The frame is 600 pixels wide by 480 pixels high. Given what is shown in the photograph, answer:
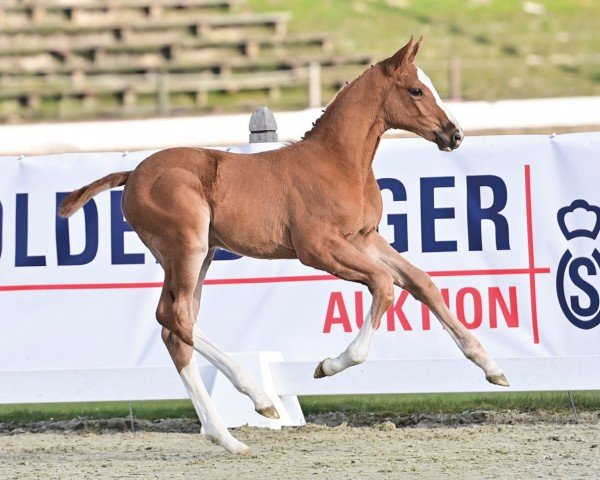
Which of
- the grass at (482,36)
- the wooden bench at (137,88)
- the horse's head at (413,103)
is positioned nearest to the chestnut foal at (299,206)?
the horse's head at (413,103)

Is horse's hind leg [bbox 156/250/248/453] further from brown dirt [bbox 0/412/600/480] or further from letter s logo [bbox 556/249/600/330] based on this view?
letter s logo [bbox 556/249/600/330]

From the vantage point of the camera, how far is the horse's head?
5277 millimetres

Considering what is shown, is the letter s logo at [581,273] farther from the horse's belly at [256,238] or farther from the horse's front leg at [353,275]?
the horse's belly at [256,238]

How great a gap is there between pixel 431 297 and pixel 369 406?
221cm

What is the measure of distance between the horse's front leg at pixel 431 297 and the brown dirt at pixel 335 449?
423mm

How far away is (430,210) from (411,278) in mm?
A: 1890

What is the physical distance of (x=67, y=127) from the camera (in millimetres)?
13273

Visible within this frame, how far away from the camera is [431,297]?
17.8ft

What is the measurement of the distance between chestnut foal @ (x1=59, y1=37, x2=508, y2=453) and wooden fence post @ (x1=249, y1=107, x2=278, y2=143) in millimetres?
1940

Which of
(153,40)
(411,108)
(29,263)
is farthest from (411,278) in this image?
(153,40)

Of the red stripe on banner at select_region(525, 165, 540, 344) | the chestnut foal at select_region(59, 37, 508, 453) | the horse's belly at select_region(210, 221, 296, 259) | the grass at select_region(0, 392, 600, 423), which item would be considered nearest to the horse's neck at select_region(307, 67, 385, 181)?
the chestnut foal at select_region(59, 37, 508, 453)

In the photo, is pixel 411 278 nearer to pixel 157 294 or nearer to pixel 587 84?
pixel 157 294

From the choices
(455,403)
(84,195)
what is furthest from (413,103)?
(455,403)

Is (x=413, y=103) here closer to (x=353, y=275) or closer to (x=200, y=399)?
(x=353, y=275)
